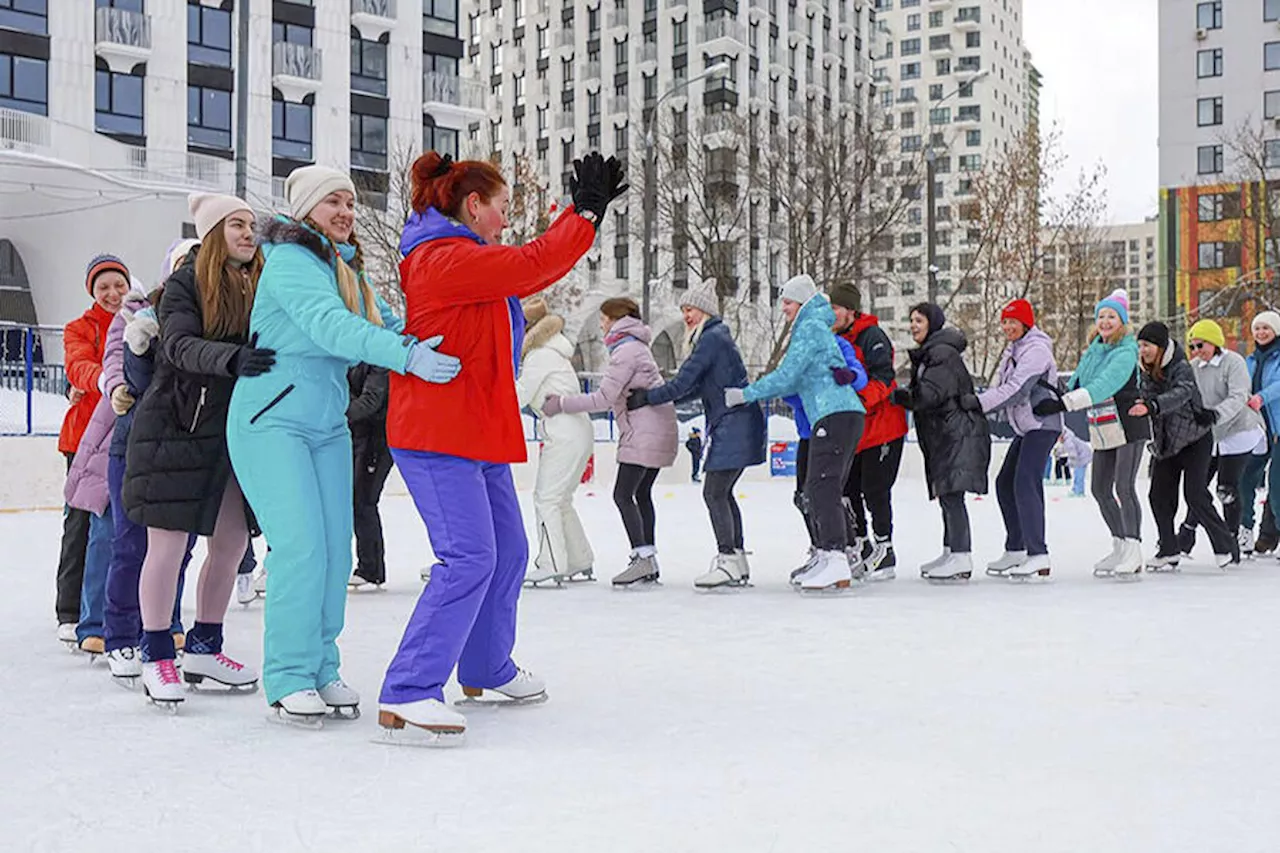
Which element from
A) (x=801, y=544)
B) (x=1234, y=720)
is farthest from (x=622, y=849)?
(x=801, y=544)

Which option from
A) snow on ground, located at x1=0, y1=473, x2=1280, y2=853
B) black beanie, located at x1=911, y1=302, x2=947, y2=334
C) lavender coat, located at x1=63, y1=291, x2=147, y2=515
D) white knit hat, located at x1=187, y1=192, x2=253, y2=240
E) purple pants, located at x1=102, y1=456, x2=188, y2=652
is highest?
white knit hat, located at x1=187, y1=192, x2=253, y2=240

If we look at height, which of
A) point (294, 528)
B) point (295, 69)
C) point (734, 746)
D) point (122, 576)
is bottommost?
point (734, 746)

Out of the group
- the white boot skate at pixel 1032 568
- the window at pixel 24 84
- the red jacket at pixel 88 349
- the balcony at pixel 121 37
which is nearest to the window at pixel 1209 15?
the balcony at pixel 121 37

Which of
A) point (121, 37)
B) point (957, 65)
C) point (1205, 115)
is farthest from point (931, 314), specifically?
point (957, 65)

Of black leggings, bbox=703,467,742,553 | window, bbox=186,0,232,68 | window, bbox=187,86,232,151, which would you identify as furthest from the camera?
window, bbox=186,0,232,68

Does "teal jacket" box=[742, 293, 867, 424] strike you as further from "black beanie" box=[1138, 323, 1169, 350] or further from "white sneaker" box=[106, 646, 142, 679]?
"white sneaker" box=[106, 646, 142, 679]

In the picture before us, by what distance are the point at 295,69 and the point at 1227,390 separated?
108 feet

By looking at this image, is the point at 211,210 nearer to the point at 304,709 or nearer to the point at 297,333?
the point at 297,333

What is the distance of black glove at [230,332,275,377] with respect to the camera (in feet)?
13.7

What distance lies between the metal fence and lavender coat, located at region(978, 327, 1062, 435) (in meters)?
10.3

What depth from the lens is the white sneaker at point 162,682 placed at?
14.8 feet

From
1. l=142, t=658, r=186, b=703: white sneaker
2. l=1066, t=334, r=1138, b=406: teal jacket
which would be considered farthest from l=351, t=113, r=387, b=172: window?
l=142, t=658, r=186, b=703: white sneaker

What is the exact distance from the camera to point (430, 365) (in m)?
3.89

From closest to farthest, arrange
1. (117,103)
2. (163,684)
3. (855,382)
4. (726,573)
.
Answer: (163,684)
(855,382)
(726,573)
(117,103)
